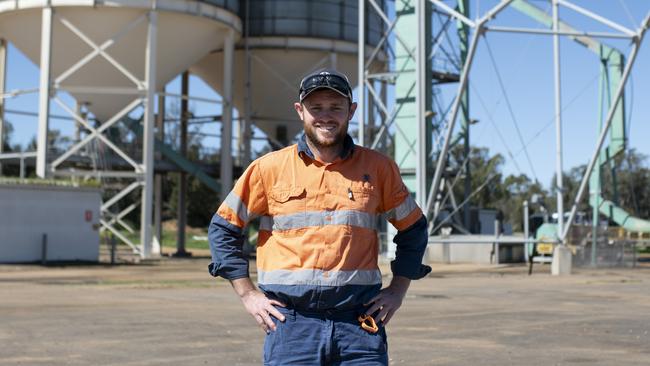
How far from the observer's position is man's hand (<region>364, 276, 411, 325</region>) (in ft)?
12.9

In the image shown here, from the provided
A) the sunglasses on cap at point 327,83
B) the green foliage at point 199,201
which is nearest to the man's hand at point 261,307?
the sunglasses on cap at point 327,83

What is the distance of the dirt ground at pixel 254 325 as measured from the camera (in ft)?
30.5

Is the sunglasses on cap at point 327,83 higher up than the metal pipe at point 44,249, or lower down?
higher up

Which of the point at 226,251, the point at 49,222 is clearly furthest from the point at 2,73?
the point at 226,251

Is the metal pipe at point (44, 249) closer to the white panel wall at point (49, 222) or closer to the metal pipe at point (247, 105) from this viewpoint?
the white panel wall at point (49, 222)

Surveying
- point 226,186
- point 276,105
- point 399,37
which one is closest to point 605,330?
point 399,37

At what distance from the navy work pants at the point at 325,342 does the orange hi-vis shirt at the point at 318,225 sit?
65 millimetres

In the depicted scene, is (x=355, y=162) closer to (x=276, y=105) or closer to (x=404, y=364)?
(x=404, y=364)

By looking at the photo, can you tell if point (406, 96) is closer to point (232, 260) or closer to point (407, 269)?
point (407, 269)

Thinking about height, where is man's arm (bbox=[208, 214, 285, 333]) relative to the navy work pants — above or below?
above

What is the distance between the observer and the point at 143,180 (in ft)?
111

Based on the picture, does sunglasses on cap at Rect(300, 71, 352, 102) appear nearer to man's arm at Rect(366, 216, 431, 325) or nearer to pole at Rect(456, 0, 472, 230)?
man's arm at Rect(366, 216, 431, 325)

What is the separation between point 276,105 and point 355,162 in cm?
4034

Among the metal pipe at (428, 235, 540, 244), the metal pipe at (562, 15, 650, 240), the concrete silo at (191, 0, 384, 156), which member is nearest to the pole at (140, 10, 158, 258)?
the concrete silo at (191, 0, 384, 156)
